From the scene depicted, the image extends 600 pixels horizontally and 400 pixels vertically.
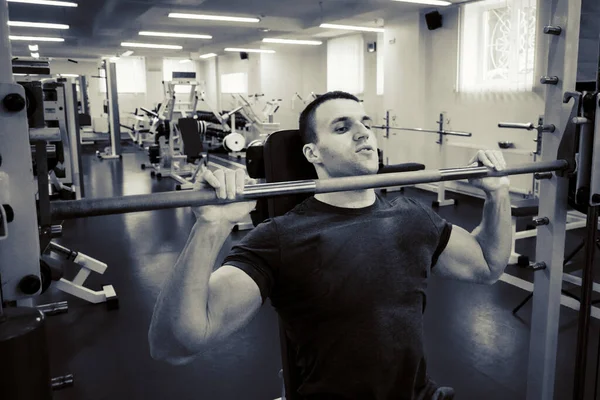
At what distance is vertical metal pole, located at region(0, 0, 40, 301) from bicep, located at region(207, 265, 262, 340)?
331 millimetres

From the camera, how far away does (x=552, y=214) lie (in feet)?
4.25

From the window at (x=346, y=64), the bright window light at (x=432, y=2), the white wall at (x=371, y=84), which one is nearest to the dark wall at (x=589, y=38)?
the bright window light at (x=432, y=2)

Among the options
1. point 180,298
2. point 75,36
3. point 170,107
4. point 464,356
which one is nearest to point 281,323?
point 180,298

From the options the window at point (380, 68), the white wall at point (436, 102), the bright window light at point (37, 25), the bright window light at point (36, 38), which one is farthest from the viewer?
the bright window light at point (36, 38)

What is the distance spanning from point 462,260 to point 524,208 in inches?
71.0

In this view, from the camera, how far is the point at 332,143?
1152 millimetres

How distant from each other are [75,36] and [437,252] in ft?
31.2

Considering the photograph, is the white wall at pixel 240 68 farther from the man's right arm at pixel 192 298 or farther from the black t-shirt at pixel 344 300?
the man's right arm at pixel 192 298

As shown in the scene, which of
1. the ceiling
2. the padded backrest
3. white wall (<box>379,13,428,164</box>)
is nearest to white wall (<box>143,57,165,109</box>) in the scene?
the ceiling

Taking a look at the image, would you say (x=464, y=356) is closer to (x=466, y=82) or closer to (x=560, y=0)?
(x=560, y=0)

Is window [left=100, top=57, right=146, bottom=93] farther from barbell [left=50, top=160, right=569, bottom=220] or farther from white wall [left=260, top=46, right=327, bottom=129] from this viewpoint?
barbell [left=50, top=160, right=569, bottom=220]

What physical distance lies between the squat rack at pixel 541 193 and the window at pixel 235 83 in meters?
11.1

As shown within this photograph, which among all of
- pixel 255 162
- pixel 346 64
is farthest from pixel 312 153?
pixel 346 64

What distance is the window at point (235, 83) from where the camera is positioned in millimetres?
12194
